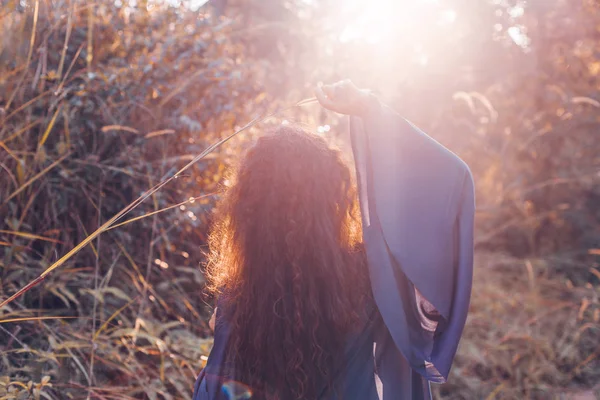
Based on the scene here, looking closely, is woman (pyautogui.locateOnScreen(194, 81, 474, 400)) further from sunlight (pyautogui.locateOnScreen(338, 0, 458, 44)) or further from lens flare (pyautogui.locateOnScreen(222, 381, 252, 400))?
sunlight (pyautogui.locateOnScreen(338, 0, 458, 44))

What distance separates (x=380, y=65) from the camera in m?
5.36

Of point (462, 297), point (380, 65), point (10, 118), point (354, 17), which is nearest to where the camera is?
point (462, 297)

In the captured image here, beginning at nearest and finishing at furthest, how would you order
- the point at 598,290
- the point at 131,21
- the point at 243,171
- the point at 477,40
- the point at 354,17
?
the point at 243,171 < the point at 131,21 < the point at 598,290 < the point at 354,17 < the point at 477,40

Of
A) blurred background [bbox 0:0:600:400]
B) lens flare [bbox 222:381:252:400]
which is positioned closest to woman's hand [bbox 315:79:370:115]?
blurred background [bbox 0:0:600:400]

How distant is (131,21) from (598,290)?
3.88 meters

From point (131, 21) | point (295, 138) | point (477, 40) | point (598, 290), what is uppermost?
point (131, 21)

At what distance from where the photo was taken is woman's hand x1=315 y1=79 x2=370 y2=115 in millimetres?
1578

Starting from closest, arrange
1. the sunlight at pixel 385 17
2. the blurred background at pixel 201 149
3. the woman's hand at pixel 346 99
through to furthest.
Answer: the woman's hand at pixel 346 99 < the blurred background at pixel 201 149 < the sunlight at pixel 385 17

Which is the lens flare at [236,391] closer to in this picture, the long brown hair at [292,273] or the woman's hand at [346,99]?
the long brown hair at [292,273]

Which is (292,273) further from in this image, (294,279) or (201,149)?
(201,149)

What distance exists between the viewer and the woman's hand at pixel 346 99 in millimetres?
1578

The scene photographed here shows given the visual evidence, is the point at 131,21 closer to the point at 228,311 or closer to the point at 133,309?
the point at 133,309

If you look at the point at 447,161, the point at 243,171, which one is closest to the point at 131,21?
the point at 243,171

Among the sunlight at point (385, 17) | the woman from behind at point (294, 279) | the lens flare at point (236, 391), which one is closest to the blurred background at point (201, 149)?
the sunlight at point (385, 17)
